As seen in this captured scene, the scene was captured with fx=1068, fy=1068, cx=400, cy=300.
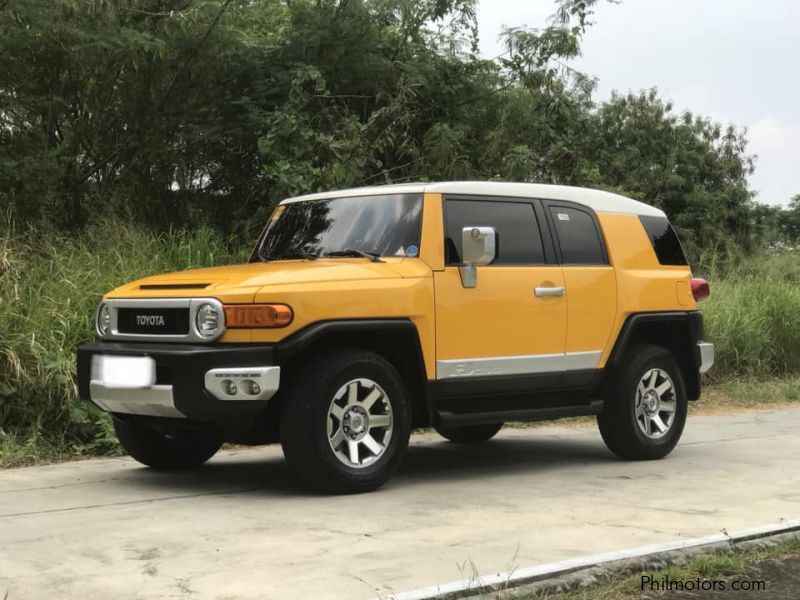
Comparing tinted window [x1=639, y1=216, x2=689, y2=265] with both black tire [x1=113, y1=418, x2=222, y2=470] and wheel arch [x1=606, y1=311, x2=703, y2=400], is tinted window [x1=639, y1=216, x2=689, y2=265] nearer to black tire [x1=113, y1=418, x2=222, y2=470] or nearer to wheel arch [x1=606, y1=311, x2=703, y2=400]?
wheel arch [x1=606, y1=311, x2=703, y2=400]

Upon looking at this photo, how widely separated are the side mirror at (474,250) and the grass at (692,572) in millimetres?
2463

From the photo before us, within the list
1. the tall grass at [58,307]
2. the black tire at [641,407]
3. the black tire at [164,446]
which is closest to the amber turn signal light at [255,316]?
the black tire at [164,446]

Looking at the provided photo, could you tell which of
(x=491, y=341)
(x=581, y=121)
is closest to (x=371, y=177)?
(x=581, y=121)

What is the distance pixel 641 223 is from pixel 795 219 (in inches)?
2138

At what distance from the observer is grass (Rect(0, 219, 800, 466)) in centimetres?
827

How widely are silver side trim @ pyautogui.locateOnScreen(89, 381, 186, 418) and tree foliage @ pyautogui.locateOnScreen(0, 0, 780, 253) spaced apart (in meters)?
4.72

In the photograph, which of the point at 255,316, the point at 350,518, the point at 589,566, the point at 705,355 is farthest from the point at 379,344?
the point at 705,355

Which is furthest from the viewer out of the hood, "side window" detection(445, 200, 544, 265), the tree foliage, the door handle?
the tree foliage

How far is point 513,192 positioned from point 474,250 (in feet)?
3.02

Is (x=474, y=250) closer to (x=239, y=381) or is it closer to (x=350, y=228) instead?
(x=350, y=228)

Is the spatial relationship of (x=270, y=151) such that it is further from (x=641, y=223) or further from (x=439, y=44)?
(x=641, y=223)

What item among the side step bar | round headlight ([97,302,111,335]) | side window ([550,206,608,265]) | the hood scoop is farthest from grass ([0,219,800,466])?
side window ([550,206,608,265])

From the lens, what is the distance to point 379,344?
6.74 m

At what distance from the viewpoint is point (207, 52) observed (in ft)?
39.4
